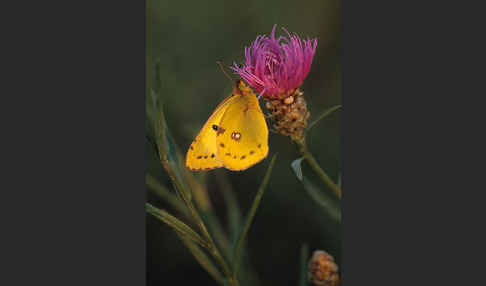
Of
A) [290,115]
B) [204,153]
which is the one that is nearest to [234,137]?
[204,153]

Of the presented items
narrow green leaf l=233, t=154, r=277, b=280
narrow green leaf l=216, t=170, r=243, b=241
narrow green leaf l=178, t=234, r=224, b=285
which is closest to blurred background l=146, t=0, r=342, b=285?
narrow green leaf l=216, t=170, r=243, b=241

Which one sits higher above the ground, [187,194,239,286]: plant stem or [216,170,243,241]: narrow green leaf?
[216,170,243,241]: narrow green leaf

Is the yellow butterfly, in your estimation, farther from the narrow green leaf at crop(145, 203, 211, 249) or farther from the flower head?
the narrow green leaf at crop(145, 203, 211, 249)

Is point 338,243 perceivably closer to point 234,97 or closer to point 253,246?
point 253,246

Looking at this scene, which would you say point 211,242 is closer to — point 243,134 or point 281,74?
point 243,134

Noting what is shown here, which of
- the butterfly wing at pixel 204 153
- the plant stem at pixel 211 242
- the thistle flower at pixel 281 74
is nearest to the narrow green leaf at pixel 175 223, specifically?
the plant stem at pixel 211 242

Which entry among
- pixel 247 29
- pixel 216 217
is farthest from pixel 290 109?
pixel 216 217
